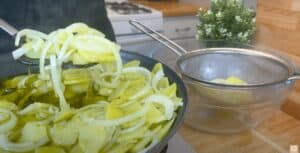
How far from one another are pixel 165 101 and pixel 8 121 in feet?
0.53

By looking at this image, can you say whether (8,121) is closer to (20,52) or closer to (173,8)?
(20,52)

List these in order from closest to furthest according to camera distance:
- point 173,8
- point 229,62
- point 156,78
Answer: point 156,78, point 229,62, point 173,8

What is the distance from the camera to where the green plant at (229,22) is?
0.92 meters

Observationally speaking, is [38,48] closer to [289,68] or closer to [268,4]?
[289,68]

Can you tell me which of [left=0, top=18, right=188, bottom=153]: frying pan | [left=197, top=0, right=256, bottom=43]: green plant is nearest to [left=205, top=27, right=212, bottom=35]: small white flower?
[left=197, top=0, right=256, bottom=43]: green plant

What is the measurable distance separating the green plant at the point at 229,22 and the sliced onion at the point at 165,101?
0.65m

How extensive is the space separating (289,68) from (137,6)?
1269 mm

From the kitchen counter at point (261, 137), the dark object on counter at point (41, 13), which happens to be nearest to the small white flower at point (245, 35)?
the kitchen counter at point (261, 137)

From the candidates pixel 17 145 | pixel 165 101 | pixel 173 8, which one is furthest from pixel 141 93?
pixel 173 8

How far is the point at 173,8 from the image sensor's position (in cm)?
164

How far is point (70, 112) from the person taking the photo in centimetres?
29

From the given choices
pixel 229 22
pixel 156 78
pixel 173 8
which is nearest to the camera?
pixel 156 78

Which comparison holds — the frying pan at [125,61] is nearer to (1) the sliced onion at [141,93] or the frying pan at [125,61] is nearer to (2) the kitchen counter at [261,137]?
(1) the sliced onion at [141,93]

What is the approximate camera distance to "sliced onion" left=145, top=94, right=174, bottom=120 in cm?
31
